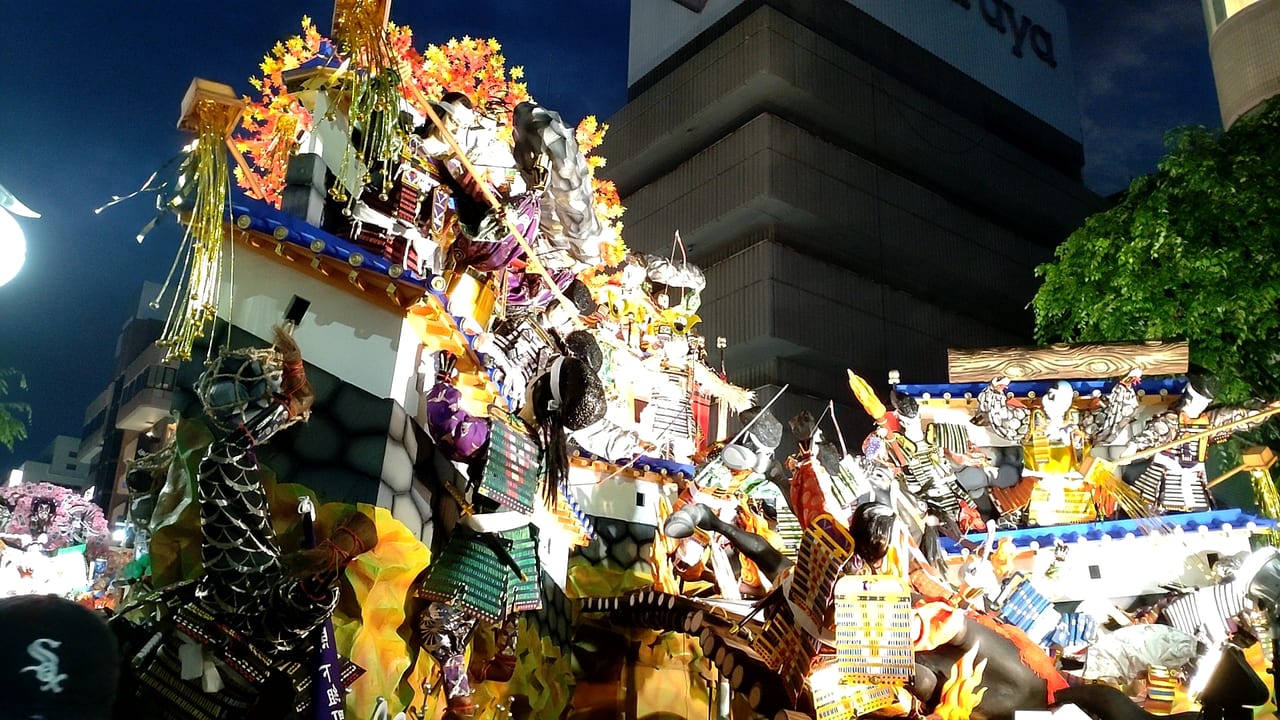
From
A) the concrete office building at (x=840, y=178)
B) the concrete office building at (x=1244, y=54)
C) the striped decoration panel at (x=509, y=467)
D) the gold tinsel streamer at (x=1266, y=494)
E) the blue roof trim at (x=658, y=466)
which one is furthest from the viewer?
the concrete office building at (x=840, y=178)

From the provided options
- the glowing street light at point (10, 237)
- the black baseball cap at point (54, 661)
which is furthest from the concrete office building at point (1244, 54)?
the black baseball cap at point (54, 661)

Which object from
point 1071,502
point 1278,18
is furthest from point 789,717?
point 1278,18

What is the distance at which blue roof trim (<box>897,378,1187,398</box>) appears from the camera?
14.7 meters

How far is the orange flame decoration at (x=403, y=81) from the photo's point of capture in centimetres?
791

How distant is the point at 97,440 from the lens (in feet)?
88.6

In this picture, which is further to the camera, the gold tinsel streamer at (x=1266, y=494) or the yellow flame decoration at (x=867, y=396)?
the yellow flame decoration at (x=867, y=396)

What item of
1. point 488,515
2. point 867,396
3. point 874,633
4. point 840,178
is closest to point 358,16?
→ point 488,515

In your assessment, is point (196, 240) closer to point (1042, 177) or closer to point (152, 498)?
point (152, 498)

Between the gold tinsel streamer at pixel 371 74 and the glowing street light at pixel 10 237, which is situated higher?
the gold tinsel streamer at pixel 371 74

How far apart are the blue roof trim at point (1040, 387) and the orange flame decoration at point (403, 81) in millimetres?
6544

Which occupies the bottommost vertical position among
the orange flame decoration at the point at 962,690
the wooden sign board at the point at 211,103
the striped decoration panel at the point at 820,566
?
the orange flame decoration at the point at 962,690

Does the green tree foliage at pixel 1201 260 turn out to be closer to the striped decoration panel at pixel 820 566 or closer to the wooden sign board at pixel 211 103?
the striped decoration panel at pixel 820 566

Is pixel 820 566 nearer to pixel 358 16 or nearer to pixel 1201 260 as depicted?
pixel 358 16

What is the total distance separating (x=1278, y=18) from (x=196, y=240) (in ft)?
76.6
